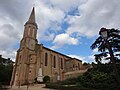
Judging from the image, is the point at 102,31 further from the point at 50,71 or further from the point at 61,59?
the point at 61,59

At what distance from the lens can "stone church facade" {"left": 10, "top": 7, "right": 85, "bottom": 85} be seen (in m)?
44.9

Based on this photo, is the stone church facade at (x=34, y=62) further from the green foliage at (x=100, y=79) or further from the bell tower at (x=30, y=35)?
the green foliage at (x=100, y=79)

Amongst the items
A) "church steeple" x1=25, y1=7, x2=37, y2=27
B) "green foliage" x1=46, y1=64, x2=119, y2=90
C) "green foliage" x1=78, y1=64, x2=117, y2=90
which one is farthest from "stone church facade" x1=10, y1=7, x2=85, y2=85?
"green foliage" x1=46, y1=64, x2=119, y2=90

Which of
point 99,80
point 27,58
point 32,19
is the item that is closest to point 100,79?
point 99,80

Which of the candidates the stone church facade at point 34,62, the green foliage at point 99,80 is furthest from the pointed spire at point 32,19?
the green foliage at point 99,80

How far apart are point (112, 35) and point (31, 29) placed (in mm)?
34148

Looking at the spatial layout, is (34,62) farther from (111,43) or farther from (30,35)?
(111,43)

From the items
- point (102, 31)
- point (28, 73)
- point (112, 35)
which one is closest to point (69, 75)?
point (28, 73)

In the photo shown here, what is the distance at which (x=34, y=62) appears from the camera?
4656 centimetres

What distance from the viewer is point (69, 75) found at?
45375mm

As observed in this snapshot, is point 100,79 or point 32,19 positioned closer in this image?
point 100,79

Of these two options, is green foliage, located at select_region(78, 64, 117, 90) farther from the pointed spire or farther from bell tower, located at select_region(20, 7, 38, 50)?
the pointed spire

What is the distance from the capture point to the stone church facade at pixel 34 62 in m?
44.9

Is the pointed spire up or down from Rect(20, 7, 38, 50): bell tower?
up
